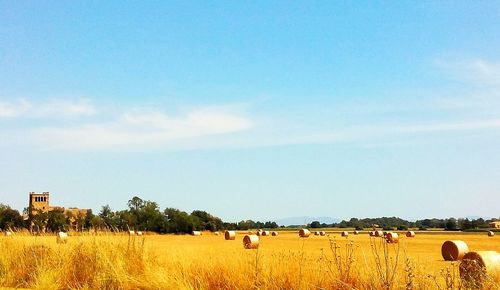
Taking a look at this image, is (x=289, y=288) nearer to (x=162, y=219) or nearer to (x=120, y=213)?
(x=162, y=219)

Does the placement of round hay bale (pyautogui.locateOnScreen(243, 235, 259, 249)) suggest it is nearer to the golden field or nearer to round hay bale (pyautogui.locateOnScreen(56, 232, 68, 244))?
round hay bale (pyautogui.locateOnScreen(56, 232, 68, 244))

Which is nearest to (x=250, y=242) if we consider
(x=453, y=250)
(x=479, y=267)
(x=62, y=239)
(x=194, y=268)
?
(x=453, y=250)

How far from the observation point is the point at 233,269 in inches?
406

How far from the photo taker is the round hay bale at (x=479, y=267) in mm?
7965

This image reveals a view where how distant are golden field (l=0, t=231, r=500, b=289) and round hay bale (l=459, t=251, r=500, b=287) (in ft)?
0.55

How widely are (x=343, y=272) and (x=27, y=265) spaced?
830cm

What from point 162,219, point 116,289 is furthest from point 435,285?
point 162,219

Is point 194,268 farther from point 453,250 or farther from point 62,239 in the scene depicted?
point 453,250

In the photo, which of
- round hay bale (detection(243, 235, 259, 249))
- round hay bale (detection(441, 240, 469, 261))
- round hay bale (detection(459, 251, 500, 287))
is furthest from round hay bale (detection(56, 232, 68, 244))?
round hay bale (detection(243, 235, 259, 249))

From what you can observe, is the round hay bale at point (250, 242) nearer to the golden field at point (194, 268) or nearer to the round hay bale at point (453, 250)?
the round hay bale at point (453, 250)

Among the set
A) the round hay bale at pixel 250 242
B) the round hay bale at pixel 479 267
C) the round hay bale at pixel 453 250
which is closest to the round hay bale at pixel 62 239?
the round hay bale at pixel 479 267

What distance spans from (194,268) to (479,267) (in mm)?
5148

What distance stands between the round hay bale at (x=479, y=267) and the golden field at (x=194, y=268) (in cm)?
17

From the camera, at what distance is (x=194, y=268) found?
36.3 feet
